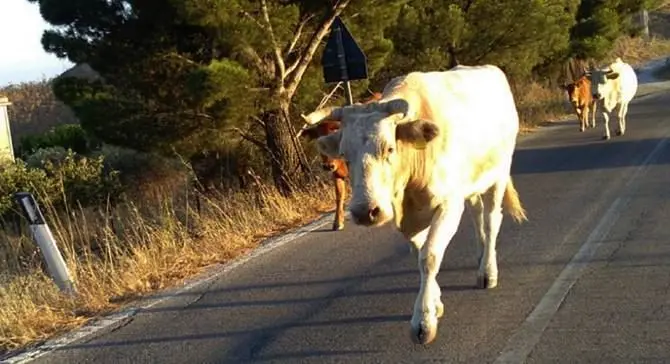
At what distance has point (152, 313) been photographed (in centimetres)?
781

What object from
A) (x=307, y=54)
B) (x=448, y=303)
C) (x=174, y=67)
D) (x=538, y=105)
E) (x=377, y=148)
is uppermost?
(x=174, y=67)

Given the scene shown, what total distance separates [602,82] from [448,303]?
1571 cm

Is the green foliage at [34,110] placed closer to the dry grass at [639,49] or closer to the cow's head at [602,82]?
the dry grass at [639,49]

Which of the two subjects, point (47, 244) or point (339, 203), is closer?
point (47, 244)

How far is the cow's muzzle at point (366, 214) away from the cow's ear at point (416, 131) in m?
0.57

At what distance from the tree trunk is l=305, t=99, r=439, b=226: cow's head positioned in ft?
31.2

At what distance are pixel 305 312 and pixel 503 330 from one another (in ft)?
5.69

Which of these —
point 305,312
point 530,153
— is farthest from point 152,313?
point 530,153

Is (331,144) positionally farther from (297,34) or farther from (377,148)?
(297,34)

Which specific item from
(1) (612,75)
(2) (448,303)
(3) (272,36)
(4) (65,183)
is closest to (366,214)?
(2) (448,303)

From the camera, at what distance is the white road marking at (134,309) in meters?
7.03

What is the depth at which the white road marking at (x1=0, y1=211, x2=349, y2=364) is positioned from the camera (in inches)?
277

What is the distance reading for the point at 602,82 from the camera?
21406 mm

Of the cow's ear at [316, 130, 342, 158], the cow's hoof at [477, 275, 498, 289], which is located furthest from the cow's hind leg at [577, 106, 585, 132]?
the cow's ear at [316, 130, 342, 158]
